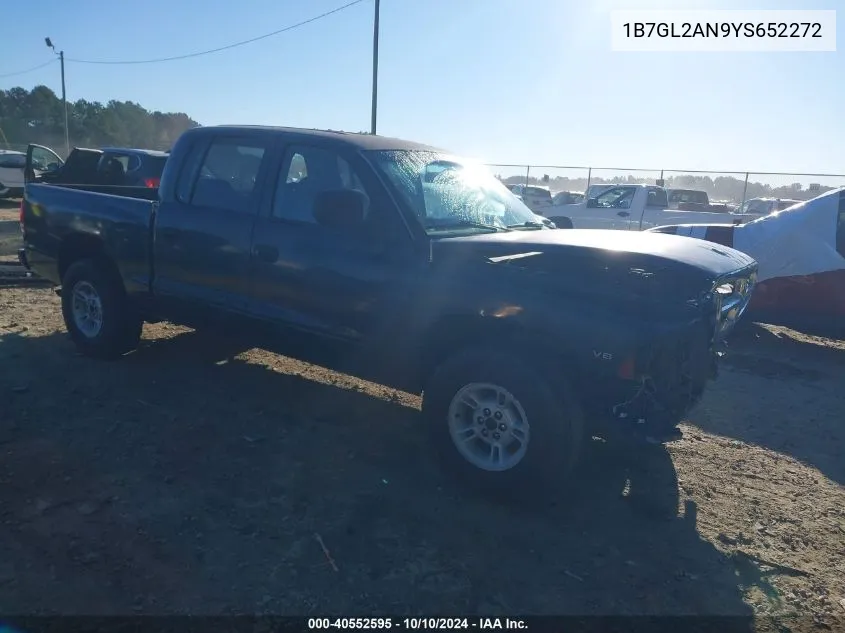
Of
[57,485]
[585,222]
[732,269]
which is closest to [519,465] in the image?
[732,269]

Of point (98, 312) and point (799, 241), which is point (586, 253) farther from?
point (799, 241)

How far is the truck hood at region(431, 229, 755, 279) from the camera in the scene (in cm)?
→ 361

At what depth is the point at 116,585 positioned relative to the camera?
9.33 feet

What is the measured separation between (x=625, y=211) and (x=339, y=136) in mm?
12915

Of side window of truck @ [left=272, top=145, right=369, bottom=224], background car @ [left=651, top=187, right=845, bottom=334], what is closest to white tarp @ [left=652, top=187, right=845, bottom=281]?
background car @ [left=651, top=187, right=845, bottom=334]

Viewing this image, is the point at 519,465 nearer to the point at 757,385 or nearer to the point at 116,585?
the point at 116,585

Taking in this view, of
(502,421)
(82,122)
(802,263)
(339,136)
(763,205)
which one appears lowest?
(502,421)

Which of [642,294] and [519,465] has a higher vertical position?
[642,294]

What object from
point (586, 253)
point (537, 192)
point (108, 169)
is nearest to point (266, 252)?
point (586, 253)

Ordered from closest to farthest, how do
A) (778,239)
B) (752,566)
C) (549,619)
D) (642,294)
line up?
(549,619) → (752,566) → (642,294) → (778,239)

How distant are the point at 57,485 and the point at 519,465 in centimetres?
254

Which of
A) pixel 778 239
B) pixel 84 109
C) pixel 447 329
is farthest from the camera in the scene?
pixel 84 109

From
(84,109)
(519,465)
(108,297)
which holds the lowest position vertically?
(519,465)

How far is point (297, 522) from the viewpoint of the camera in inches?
135
